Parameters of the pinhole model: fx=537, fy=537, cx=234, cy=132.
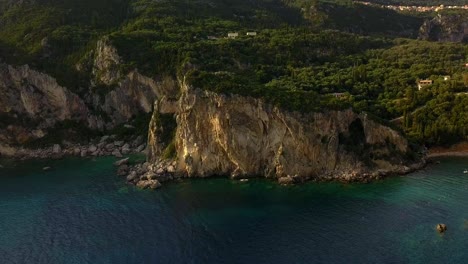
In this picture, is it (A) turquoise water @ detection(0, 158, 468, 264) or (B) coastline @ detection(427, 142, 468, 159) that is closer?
(A) turquoise water @ detection(0, 158, 468, 264)

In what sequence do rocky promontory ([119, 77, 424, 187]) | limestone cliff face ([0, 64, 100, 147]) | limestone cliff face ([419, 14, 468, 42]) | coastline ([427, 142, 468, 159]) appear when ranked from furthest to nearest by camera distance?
limestone cliff face ([419, 14, 468, 42]) < limestone cliff face ([0, 64, 100, 147]) < coastline ([427, 142, 468, 159]) < rocky promontory ([119, 77, 424, 187])

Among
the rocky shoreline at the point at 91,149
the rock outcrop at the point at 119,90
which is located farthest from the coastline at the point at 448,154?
the rock outcrop at the point at 119,90

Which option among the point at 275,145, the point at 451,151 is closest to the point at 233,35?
the point at 275,145

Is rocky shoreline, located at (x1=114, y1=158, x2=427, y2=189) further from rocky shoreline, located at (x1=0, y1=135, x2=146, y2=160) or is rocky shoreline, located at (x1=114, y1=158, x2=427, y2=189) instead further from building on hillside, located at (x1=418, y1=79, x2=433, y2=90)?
building on hillside, located at (x1=418, y1=79, x2=433, y2=90)

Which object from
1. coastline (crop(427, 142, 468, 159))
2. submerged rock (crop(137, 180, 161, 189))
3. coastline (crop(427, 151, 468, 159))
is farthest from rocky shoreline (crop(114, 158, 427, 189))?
coastline (crop(427, 142, 468, 159))

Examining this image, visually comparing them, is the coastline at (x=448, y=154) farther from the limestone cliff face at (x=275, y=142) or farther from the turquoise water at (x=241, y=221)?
the limestone cliff face at (x=275, y=142)

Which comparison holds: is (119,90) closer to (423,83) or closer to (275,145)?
(275,145)
